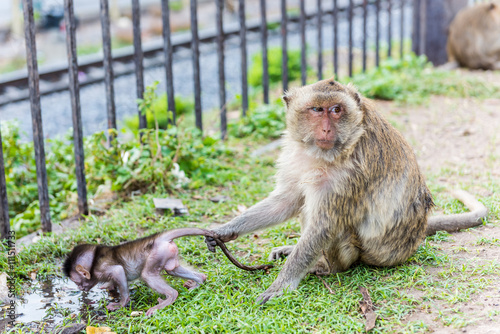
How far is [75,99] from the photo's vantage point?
14.5 ft

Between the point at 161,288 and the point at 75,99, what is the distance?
1896 millimetres

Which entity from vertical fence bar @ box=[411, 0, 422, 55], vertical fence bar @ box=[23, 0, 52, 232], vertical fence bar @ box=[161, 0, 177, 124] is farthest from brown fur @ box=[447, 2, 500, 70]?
vertical fence bar @ box=[23, 0, 52, 232]

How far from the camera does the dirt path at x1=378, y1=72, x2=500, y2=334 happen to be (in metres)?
2.93

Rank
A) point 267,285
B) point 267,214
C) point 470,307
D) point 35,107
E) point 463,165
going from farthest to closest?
point 463,165 → point 35,107 → point 267,214 → point 267,285 → point 470,307

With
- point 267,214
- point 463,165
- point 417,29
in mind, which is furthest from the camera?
point 417,29

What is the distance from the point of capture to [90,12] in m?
17.3

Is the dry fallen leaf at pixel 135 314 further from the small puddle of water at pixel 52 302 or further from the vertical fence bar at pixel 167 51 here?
the vertical fence bar at pixel 167 51

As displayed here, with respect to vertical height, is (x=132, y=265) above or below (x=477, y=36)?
below

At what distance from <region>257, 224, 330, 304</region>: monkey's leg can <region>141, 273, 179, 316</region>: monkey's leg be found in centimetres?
51

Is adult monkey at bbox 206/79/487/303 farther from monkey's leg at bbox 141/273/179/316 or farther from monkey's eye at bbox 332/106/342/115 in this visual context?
monkey's leg at bbox 141/273/179/316

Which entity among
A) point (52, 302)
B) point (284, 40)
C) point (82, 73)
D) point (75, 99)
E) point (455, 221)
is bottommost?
point (52, 302)

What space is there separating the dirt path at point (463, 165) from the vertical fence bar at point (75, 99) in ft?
8.60

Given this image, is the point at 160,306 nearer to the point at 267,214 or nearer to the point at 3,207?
the point at 267,214

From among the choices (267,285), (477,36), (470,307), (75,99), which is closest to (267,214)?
(267,285)
